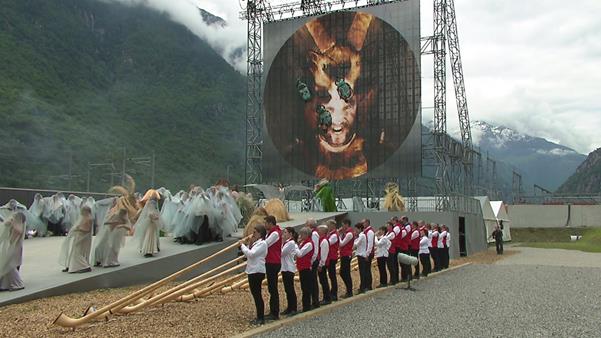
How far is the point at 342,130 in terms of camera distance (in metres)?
27.0

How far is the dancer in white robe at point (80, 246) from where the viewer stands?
11250mm

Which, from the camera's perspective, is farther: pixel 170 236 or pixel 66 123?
pixel 66 123

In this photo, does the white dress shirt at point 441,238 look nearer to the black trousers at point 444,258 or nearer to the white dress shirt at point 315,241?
the black trousers at point 444,258

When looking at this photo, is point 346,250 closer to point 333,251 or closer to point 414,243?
point 333,251

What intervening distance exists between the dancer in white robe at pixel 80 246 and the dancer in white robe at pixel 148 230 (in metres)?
1.40

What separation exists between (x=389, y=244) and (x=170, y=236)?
18.9 feet

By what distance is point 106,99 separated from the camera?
54.6m

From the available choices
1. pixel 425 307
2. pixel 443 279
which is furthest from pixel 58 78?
pixel 425 307

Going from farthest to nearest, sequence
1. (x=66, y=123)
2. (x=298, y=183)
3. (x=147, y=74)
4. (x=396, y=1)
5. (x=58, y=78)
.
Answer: (x=147, y=74) → (x=58, y=78) → (x=66, y=123) → (x=298, y=183) → (x=396, y=1)

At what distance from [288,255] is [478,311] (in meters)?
3.13

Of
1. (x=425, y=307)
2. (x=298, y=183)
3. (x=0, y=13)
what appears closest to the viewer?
(x=425, y=307)

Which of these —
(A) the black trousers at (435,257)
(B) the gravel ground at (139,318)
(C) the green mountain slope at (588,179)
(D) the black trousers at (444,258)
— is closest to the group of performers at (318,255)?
(B) the gravel ground at (139,318)

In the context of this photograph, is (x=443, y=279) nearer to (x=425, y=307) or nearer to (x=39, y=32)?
(x=425, y=307)

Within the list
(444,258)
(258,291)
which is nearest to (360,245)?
(258,291)
